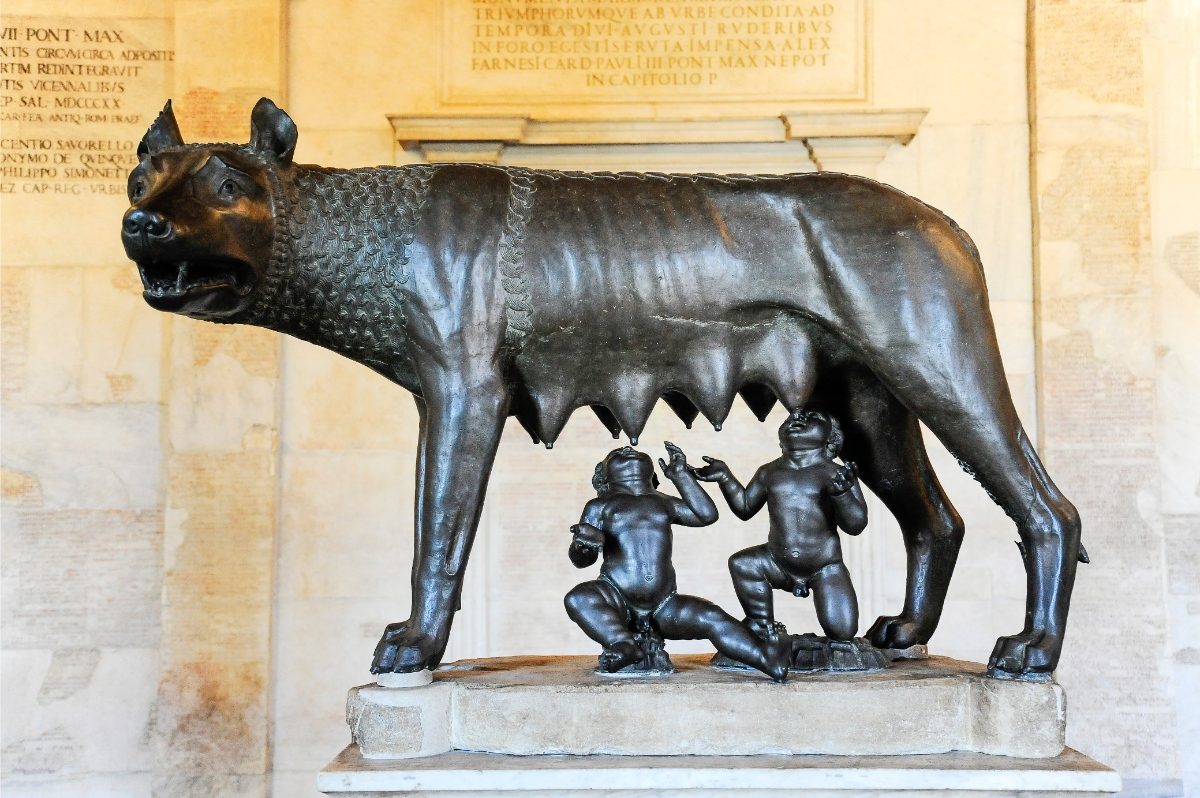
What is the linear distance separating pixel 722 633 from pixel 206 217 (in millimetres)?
1726

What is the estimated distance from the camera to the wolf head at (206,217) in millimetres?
2920

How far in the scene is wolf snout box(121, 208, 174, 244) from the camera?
2867mm

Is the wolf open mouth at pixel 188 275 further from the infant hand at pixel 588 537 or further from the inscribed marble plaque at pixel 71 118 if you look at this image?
the inscribed marble plaque at pixel 71 118

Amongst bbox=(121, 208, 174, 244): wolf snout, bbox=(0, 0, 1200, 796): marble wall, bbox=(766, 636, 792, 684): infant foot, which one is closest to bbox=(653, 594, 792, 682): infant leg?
bbox=(766, 636, 792, 684): infant foot

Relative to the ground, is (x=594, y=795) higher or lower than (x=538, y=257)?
lower

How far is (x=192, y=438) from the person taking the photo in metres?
6.41

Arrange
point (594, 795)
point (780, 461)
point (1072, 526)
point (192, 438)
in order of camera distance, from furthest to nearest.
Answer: point (192, 438)
point (780, 461)
point (1072, 526)
point (594, 795)

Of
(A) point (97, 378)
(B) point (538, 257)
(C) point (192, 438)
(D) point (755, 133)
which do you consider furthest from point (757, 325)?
(A) point (97, 378)

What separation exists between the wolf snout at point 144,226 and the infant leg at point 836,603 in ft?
6.41

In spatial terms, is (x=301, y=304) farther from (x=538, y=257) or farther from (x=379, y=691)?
(x=379, y=691)

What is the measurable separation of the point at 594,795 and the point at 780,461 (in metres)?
1.07

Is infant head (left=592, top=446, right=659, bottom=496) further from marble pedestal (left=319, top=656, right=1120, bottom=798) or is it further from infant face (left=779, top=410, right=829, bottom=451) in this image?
marble pedestal (left=319, top=656, right=1120, bottom=798)

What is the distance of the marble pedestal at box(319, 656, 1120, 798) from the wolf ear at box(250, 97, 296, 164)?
1.47 metres

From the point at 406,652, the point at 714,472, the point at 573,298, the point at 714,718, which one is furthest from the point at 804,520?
Answer: the point at 406,652
